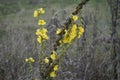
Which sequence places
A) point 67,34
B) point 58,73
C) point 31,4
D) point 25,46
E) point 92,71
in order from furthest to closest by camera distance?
point 31,4, point 25,46, point 92,71, point 58,73, point 67,34

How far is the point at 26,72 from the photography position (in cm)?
516

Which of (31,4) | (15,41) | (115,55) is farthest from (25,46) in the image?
(31,4)

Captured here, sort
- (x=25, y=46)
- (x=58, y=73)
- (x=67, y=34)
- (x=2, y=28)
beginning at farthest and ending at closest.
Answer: (x=2, y=28), (x=25, y=46), (x=58, y=73), (x=67, y=34)

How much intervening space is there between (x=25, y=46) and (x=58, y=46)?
8.76 ft

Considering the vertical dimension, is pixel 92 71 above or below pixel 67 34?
below

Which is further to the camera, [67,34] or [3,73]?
[3,73]

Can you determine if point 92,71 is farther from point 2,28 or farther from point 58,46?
point 2,28

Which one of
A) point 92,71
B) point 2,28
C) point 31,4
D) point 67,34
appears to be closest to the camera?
point 67,34

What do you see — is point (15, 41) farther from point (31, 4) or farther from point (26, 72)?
point (31, 4)

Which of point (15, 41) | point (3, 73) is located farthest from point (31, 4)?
point (3, 73)

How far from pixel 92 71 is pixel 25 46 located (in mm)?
1565

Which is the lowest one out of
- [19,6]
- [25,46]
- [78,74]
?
[78,74]

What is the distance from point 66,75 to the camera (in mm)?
4949

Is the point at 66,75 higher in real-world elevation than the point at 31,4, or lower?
lower
